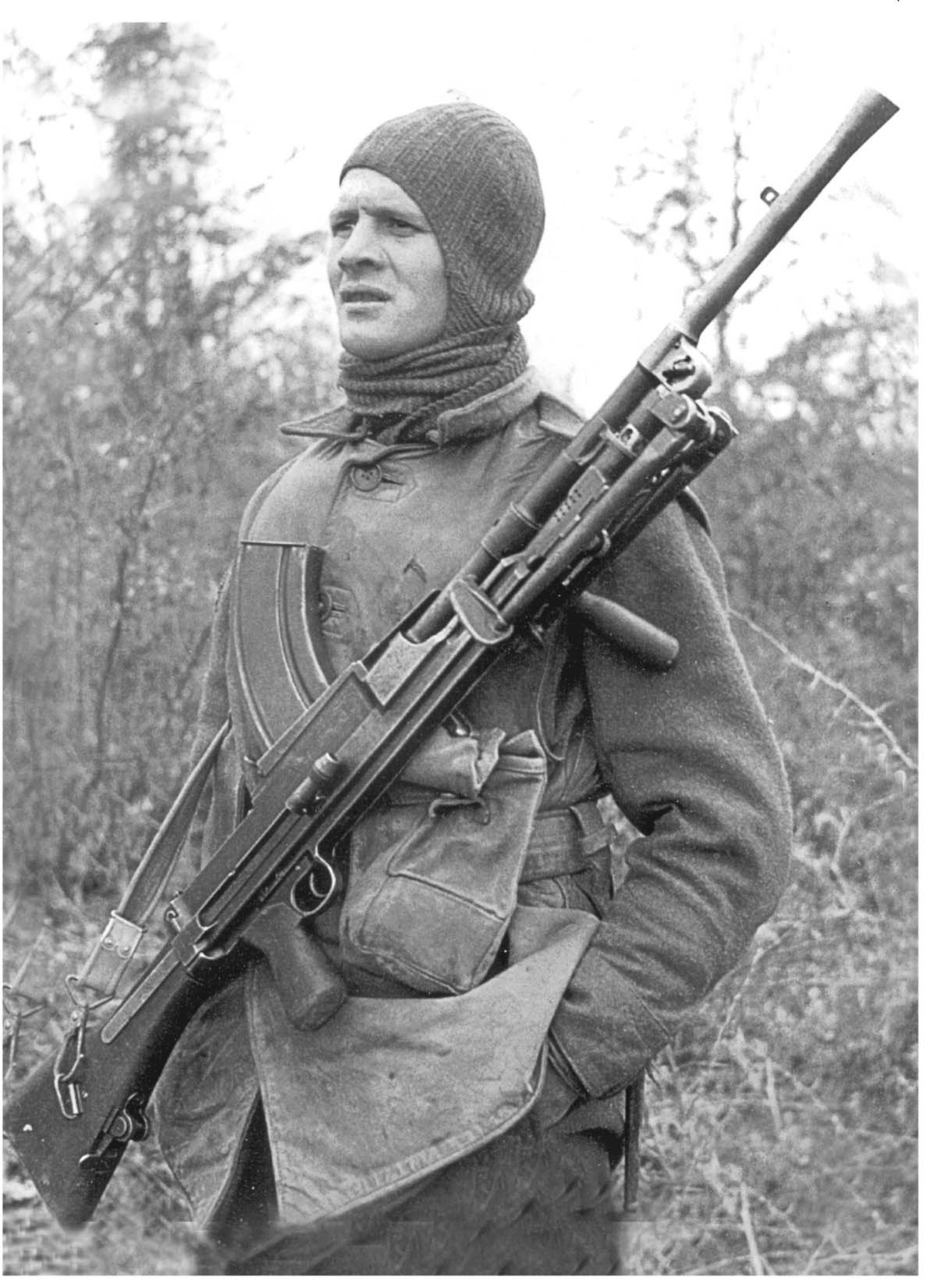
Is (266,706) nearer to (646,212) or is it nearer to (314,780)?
(314,780)

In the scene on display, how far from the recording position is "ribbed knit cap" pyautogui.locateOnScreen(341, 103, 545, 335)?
2.19 m

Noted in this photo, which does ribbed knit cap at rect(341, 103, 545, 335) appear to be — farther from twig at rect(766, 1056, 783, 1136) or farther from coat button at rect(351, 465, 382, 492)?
twig at rect(766, 1056, 783, 1136)

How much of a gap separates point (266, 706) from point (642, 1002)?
0.55 meters

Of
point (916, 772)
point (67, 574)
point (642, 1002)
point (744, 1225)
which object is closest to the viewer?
point (642, 1002)

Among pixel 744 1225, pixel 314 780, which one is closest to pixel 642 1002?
pixel 314 780

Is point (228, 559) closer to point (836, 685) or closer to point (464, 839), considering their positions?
point (836, 685)

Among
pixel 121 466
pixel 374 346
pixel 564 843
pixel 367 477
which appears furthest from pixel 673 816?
pixel 121 466

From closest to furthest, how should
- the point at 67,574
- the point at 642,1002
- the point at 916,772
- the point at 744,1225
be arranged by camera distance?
1. the point at 642,1002
2. the point at 744,1225
3. the point at 916,772
4. the point at 67,574

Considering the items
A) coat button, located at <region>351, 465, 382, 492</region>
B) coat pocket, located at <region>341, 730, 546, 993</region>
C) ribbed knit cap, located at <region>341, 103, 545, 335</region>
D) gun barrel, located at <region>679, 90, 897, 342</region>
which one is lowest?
coat pocket, located at <region>341, 730, 546, 993</region>

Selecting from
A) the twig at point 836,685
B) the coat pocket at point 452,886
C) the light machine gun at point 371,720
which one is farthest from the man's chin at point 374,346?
the twig at point 836,685

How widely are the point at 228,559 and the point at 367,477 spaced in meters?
1.13

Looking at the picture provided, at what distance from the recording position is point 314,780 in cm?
214

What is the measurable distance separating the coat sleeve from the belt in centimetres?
5

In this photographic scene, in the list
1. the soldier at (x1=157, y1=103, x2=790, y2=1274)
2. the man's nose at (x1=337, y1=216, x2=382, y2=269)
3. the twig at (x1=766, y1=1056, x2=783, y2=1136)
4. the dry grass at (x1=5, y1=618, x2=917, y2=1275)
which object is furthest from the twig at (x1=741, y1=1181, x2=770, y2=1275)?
the man's nose at (x1=337, y1=216, x2=382, y2=269)
